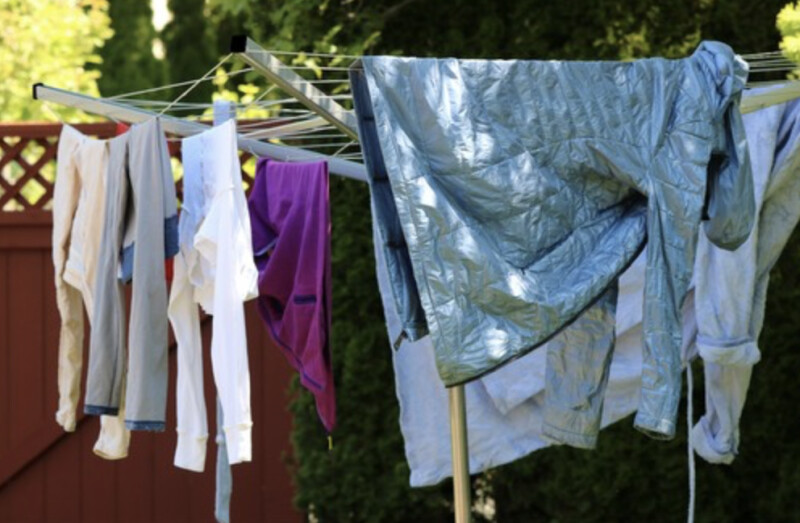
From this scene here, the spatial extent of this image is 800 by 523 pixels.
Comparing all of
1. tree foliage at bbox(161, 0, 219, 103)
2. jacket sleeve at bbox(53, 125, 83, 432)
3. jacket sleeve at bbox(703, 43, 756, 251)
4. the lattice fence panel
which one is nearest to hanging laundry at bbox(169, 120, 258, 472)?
jacket sleeve at bbox(53, 125, 83, 432)

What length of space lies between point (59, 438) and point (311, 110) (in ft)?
10.4

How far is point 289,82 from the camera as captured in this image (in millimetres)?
3926

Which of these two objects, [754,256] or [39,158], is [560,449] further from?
[39,158]

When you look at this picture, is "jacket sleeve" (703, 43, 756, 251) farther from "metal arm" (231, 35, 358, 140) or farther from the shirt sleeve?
the shirt sleeve

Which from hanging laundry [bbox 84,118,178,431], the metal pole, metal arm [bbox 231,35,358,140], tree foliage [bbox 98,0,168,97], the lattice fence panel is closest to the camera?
metal arm [bbox 231,35,358,140]

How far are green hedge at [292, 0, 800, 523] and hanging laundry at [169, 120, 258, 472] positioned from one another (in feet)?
5.24

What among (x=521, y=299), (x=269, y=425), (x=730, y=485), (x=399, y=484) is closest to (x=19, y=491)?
(x=269, y=425)

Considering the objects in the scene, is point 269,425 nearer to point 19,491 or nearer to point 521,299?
point 19,491

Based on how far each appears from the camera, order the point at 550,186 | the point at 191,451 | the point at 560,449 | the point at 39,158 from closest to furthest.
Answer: the point at 550,186, the point at 191,451, the point at 560,449, the point at 39,158

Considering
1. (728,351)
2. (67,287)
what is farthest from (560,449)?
(67,287)

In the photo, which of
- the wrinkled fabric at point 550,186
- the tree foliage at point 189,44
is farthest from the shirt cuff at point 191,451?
the tree foliage at point 189,44

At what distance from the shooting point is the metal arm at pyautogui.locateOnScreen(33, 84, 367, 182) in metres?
4.79

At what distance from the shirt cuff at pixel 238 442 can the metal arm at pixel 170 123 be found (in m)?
0.92

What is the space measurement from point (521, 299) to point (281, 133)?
1743 mm
